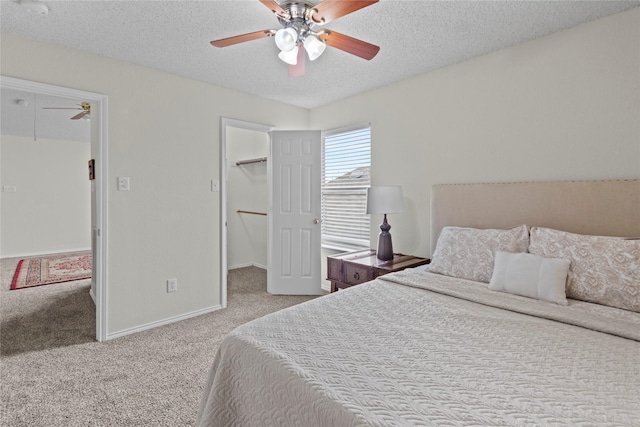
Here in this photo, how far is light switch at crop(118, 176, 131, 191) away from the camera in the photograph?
9.29 feet

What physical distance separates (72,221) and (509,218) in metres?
7.71

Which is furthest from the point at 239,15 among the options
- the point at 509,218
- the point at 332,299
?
the point at 509,218

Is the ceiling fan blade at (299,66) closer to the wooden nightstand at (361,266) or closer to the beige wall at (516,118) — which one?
the beige wall at (516,118)

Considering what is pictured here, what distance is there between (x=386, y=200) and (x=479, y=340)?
1773 millimetres

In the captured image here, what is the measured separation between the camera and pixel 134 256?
9.64ft

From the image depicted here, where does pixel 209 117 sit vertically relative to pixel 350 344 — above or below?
above

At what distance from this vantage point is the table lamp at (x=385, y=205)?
9.82 feet

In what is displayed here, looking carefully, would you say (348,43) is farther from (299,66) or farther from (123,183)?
(123,183)

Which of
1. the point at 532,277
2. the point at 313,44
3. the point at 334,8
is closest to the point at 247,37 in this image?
the point at 313,44

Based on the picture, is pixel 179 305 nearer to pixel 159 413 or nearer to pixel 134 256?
pixel 134 256

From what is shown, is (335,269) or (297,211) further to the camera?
(297,211)

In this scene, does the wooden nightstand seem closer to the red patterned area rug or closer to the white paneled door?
the white paneled door

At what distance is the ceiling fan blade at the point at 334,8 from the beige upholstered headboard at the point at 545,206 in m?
1.74

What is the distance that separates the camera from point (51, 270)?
16.6 ft
